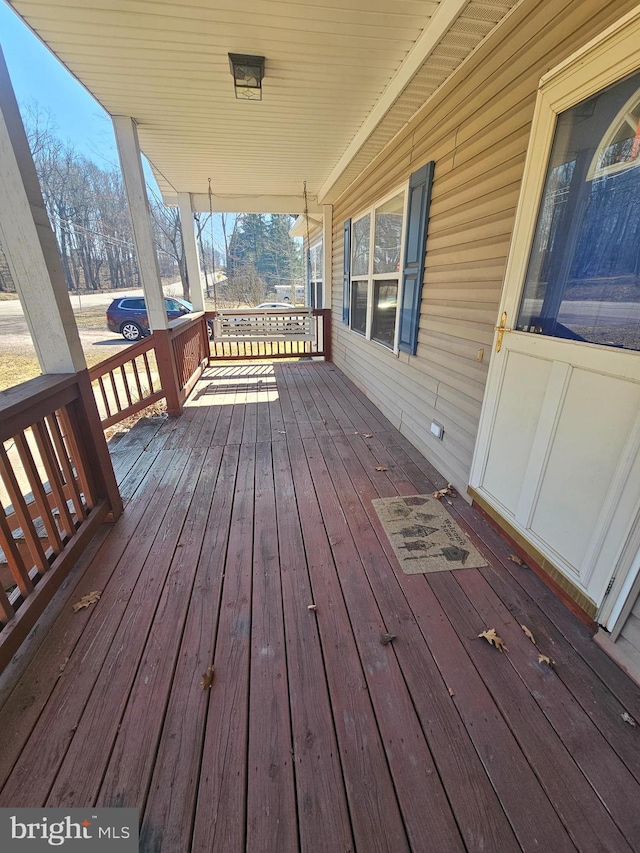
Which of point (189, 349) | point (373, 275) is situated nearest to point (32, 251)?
point (373, 275)

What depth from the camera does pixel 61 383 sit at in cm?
175

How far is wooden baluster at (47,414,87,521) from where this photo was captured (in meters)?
1.80

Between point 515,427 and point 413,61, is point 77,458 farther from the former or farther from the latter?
point 413,61

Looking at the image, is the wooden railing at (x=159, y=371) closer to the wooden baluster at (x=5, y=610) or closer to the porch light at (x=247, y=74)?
the wooden baluster at (x=5, y=610)

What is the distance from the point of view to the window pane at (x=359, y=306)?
443 centimetres

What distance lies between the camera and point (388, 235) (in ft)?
11.6

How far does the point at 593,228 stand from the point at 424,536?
5.38 feet

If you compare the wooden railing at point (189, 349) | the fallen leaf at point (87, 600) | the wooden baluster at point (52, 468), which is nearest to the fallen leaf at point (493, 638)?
the fallen leaf at point (87, 600)

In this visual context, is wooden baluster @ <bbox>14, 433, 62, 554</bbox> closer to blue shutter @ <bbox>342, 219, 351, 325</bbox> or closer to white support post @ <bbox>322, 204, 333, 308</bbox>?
blue shutter @ <bbox>342, 219, 351, 325</bbox>

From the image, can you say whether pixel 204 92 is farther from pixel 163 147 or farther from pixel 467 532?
pixel 467 532

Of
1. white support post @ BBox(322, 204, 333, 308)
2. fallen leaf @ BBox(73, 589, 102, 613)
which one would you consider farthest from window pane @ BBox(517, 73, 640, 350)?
white support post @ BBox(322, 204, 333, 308)

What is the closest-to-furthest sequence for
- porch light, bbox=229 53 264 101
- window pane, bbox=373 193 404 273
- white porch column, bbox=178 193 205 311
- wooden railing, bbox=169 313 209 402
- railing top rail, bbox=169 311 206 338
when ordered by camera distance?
porch light, bbox=229 53 264 101, window pane, bbox=373 193 404 273, railing top rail, bbox=169 311 206 338, wooden railing, bbox=169 313 209 402, white porch column, bbox=178 193 205 311

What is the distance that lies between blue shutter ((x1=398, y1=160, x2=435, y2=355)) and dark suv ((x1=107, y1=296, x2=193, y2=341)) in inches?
310

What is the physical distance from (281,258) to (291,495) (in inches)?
817
